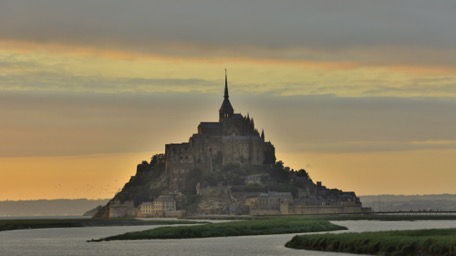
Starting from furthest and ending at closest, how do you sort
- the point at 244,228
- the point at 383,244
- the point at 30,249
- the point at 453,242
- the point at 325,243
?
the point at 244,228
the point at 30,249
the point at 325,243
the point at 383,244
the point at 453,242

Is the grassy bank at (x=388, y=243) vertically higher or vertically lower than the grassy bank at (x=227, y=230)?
lower

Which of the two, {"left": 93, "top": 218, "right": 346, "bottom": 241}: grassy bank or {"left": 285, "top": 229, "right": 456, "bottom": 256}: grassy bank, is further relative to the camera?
{"left": 93, "top": 218, "right": 346, "bottom": 241}: grassy bank

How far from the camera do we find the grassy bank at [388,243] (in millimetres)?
73438

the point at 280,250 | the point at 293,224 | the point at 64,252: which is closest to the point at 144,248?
the point at 64,252

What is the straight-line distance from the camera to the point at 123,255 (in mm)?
92812

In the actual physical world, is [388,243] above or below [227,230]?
below

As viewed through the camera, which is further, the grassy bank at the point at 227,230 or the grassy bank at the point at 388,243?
the grassy bank at the point at 227,230

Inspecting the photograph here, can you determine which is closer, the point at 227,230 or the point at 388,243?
the point at 388,243

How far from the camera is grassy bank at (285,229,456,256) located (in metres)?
73.4

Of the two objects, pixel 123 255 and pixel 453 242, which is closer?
pixel 453 242

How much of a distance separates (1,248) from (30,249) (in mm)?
4376

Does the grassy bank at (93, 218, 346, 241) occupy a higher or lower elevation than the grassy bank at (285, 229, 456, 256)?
higher

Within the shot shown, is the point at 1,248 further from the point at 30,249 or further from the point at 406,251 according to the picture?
the point at 406,251

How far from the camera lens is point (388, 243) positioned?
8088 centimetres
